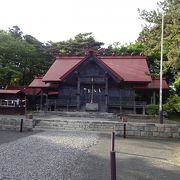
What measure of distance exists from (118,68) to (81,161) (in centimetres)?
2740

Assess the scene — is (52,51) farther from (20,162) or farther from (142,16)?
(20,162)

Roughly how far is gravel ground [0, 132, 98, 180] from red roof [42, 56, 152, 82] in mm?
19247

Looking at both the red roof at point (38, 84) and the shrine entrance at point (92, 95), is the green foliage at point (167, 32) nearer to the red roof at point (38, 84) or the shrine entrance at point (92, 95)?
the shrine entrance at point (92, 95)

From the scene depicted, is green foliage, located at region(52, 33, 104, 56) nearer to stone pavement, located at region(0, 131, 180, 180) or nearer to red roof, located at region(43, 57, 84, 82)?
red roof, located at region(43, 57, 84, 82)

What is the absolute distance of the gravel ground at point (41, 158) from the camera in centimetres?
971

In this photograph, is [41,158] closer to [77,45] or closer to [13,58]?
[13,58]

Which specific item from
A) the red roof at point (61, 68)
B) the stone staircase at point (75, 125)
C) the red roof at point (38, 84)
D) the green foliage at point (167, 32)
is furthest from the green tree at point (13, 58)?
the green foliage at point (167, 32)

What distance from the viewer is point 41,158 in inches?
482

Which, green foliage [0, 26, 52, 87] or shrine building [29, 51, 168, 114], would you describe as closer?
shrine building [29, 51, 168, 114]

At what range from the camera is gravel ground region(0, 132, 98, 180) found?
9.71 meters

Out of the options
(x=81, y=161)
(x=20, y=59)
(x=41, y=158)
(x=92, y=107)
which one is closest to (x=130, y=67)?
(x=92, y=107)

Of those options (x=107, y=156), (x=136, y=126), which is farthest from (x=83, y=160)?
(x=136, y=126)

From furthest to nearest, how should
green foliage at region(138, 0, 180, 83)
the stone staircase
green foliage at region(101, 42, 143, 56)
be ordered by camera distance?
1. green foliage at region(101, 42, 143, 56)
2. the stone staircase
3. green foliage at region(138, 0, 180, 83)

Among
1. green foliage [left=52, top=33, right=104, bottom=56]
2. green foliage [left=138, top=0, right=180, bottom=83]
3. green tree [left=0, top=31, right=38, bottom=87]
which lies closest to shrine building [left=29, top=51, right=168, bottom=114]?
green tree [left=0, top=31, right=38, bottom=87]
